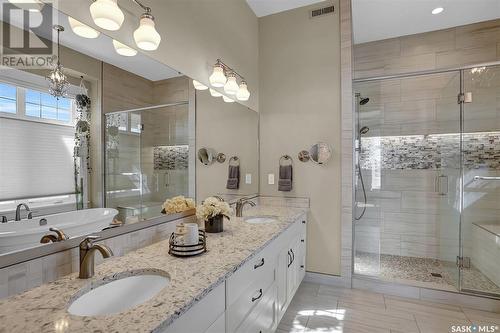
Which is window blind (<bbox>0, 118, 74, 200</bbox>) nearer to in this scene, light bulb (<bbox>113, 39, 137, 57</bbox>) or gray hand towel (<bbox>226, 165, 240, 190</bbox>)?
light bulb (<bbox>113, 39, 137, 57</bbox>)

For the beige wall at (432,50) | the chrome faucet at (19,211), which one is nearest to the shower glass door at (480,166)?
the beige wall at (432,50)

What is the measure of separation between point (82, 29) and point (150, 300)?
1.27 meters

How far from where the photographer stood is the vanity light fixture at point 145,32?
1.43 metres

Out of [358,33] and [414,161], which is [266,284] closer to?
[414,161]

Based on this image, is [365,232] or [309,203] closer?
[309,203]

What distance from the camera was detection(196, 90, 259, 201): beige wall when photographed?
2.19m

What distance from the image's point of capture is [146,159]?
1.65 m

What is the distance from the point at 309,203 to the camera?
298cm

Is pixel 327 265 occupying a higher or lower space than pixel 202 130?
lower

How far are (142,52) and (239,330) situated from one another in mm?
1678

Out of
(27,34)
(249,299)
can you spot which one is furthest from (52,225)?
(249,299)

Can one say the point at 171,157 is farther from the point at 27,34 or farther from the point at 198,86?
the point at 27,34

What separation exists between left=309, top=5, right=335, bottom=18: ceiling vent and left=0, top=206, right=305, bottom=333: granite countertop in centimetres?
265

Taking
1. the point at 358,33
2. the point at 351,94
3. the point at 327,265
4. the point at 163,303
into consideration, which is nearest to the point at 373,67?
the point at 358,33
